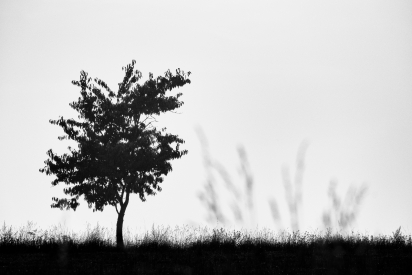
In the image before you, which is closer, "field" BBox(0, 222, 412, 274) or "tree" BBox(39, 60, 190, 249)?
"field" BBox(0, 222, 412, 274)

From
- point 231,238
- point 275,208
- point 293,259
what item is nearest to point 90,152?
point 231,238

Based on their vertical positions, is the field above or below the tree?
below

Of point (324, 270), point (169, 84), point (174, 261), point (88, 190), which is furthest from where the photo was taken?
point (169, 84)

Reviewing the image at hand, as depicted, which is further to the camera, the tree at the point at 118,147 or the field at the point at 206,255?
the tree at the point at 118,147

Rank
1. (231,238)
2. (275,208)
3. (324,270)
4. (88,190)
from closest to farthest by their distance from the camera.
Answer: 1. (275,208)
2. (324,270)
3. (231,238)
4. (88,190)

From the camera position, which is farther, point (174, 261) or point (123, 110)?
point (123, 110)

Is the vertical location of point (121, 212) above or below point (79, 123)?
below

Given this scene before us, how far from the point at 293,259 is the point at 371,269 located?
2211mm

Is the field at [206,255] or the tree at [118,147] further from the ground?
the tree at [118,147]

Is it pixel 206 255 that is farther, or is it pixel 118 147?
pixel 118 147

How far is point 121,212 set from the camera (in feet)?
66.0

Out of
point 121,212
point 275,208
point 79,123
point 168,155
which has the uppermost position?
point 79,123

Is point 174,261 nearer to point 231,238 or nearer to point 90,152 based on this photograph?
point 231,238

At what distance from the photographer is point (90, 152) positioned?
1977 centimetres
